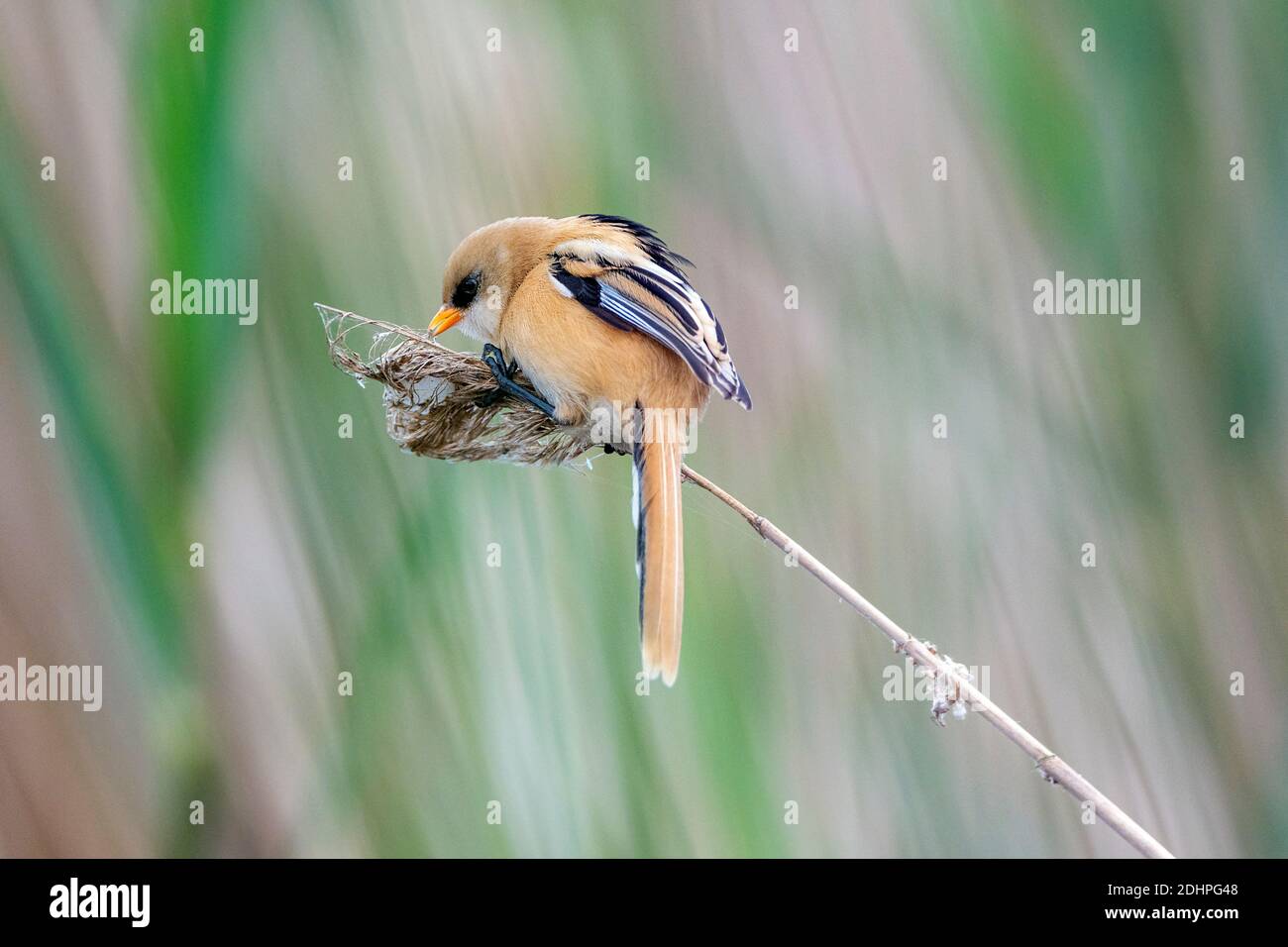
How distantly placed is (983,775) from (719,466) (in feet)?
3.93

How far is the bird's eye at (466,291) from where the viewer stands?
3.26m

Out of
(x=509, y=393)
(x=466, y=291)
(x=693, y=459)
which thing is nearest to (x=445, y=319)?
(x=466, y=291)

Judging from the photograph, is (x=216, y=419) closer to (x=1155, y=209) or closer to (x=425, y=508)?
(x=425, y=508)

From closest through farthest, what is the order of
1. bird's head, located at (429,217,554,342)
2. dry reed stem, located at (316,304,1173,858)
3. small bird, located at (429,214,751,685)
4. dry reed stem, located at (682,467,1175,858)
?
dry reed stem, located at (682,467,1175,858) < small bird, located at (429,214,751,685) < dry reed stem, located at (316,304,1173,858) < bird's head, located at (429,217,554,342)

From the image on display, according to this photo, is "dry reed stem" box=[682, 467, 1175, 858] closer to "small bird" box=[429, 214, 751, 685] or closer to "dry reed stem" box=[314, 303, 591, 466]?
"small bird" box=[429, 214, 751, 685]

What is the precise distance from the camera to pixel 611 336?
3.02 meters

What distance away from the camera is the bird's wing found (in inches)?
110

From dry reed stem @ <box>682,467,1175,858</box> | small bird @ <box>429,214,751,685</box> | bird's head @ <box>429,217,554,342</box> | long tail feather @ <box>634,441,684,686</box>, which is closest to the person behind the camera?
dry reed stem @ <box>682,467,1175,858</box>

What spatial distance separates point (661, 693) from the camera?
2867mm

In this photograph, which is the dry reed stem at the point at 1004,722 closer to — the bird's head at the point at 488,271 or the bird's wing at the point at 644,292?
the bird's wing at the point at 644,292

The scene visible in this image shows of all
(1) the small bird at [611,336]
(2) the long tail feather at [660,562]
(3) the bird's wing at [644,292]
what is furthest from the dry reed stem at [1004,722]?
(3) the bird's wing at [644,292]

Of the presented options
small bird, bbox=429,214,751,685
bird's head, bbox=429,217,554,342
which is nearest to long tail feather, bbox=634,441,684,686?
small bird, bbox=429,214,751,685

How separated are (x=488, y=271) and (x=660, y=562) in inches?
48.4

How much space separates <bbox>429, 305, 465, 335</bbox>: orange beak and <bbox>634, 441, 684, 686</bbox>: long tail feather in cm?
94
